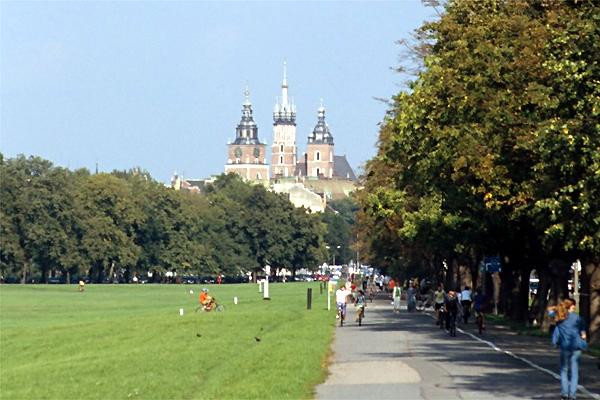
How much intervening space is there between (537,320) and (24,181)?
9726 centimetres

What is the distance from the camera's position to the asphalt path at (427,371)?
26000mm

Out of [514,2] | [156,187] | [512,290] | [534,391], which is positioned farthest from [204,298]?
[156,187]

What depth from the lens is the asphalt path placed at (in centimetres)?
2600

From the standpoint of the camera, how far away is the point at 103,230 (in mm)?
152500

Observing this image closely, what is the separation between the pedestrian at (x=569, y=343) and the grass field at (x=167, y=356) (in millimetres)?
4242

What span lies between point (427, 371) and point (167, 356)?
814cm

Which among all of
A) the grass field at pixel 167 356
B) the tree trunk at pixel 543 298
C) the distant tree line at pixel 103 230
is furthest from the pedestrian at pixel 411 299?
the distant tree line at pixel 103 230

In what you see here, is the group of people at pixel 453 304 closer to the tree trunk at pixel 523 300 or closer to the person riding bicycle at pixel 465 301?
the person riding bicycle at pixel 465 301

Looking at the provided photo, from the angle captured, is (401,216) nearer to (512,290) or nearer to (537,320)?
(512,290)

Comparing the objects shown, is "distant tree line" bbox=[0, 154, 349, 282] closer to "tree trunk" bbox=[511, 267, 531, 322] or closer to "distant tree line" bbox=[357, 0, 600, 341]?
"tree trunk" bbox=[511, 267, 531, 322]

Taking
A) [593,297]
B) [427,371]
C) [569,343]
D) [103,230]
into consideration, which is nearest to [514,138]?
[593,297]

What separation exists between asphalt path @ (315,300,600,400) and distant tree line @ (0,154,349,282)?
331ft

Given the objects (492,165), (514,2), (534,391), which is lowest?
(534,391)

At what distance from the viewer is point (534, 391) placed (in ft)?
86.6
